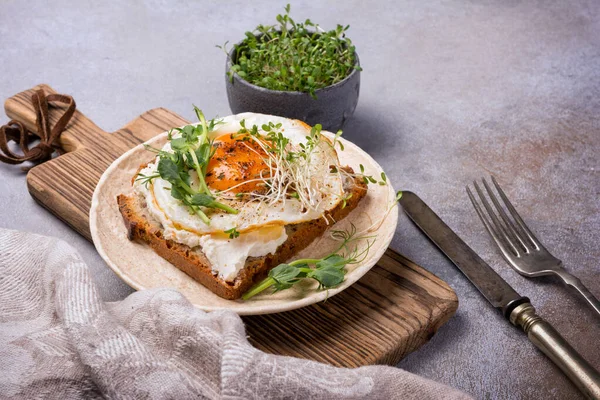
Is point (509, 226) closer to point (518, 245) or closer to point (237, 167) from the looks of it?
point (518, 245)

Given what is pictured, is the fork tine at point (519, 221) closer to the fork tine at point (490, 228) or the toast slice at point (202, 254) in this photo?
the fork tine at point (490, 228)

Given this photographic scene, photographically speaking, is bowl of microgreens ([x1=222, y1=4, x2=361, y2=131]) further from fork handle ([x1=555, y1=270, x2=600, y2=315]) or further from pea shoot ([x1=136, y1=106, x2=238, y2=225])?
fork handle ([x1=555, y1=270, x2=600, y2=315])

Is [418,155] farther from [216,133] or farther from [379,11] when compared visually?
[379,11]

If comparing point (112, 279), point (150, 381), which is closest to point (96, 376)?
point (150, 381)

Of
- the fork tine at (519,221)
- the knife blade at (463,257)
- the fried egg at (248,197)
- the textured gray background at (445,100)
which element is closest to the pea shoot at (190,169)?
the fried egg at (248,197)

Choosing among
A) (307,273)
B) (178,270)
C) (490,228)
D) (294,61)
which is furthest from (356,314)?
(294,61)

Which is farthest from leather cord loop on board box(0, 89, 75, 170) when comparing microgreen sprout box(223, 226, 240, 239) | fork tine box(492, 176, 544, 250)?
fork tine box(492, 176, 544, 250)
